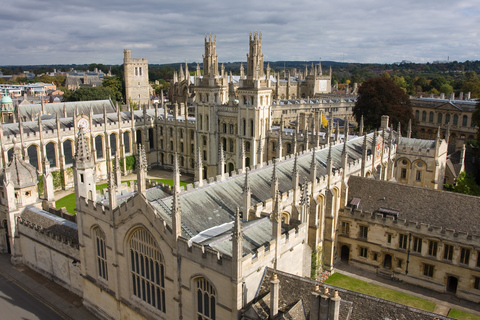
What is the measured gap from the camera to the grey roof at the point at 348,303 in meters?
15.1

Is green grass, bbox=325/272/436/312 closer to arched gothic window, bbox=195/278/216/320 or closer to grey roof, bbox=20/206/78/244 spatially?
arched gothic window, bbox=195/278/216/320

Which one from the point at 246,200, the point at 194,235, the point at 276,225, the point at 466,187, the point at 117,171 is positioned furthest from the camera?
the point at 466,187

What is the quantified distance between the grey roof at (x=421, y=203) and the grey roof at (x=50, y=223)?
20.9 m

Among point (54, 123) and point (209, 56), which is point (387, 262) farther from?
point (54, 123)

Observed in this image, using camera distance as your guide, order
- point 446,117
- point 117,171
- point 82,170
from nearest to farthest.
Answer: point 117,171 → point 82,170 → point 446,117

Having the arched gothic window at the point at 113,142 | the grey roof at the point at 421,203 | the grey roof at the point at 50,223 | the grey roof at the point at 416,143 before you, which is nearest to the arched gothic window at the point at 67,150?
the arched gothic window at the point at 113,142

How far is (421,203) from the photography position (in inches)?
1117

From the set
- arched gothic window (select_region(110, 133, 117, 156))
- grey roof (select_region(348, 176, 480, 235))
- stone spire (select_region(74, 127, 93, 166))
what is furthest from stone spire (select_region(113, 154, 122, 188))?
arched gothic window (select_region(110, 133, 117, 156))

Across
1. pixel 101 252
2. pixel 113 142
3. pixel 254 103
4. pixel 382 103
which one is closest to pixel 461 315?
pixel 101 252

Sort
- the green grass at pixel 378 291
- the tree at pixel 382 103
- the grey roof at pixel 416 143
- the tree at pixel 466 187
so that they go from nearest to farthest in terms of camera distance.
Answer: the green grass at pixel 378 291 < the tree at pixel 466 187 < the grey roof at pixel 416 143 < the tree at pixel 382 103

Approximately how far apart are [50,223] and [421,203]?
2697 cm

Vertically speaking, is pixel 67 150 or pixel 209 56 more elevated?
pixel 209 56

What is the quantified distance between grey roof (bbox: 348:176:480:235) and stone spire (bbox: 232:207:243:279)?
56.5 ft

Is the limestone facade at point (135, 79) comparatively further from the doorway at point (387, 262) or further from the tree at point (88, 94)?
the doorway at point (387, 262)
